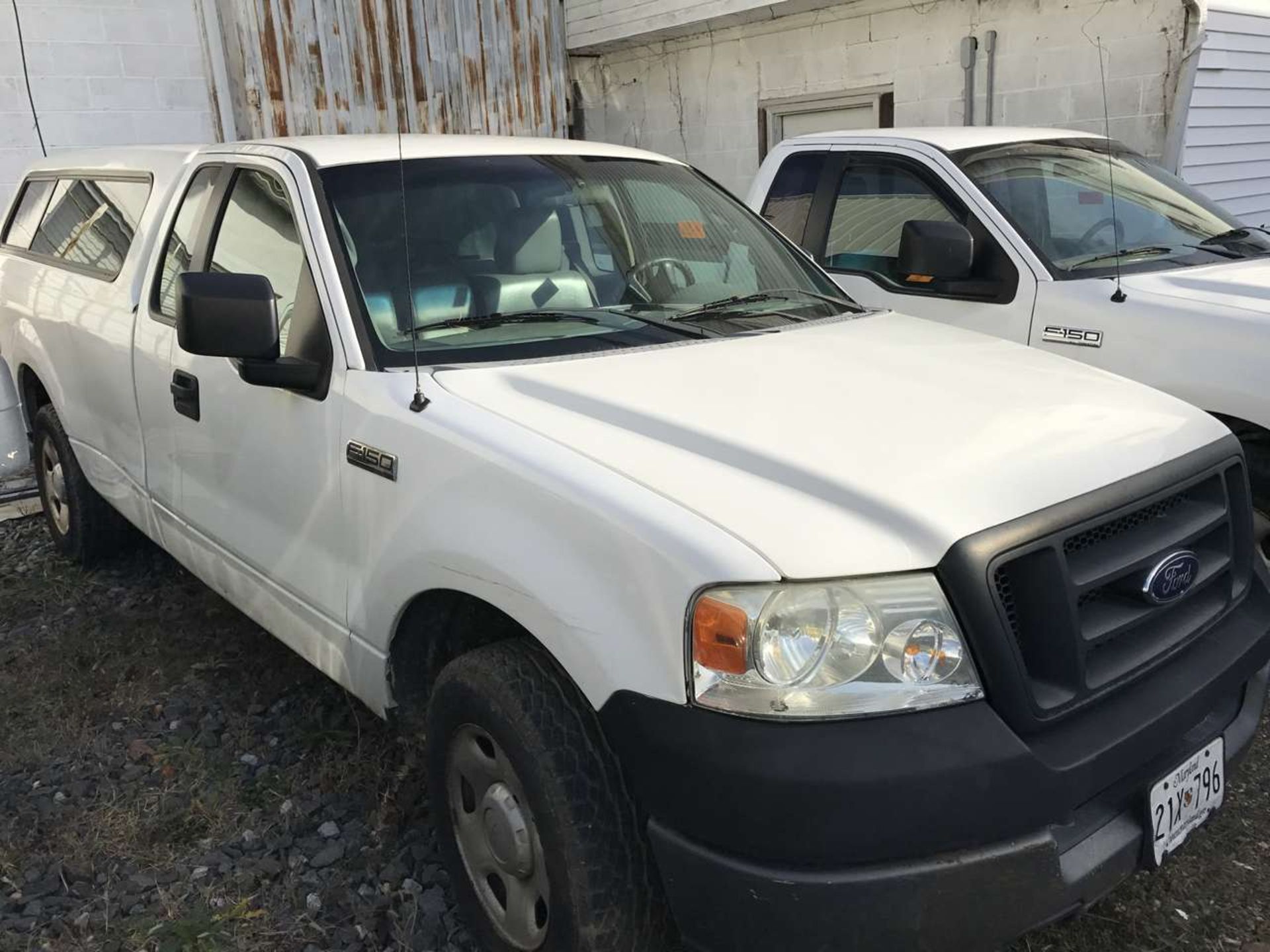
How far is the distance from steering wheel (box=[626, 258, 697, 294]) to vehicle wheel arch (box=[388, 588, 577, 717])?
1.15 meters

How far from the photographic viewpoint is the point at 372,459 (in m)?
2.56

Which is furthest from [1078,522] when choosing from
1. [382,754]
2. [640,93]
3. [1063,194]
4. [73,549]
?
[640,93]

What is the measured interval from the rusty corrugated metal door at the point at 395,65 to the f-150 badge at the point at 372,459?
22.3 feet

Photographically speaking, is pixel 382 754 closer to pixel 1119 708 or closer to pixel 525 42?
pixel 1119 708

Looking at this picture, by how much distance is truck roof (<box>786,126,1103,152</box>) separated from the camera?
193 inches

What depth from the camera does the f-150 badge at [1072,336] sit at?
4223 millimetres

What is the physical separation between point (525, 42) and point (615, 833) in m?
9.85

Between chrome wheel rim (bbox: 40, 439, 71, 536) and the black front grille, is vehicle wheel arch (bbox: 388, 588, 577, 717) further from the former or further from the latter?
chrome wheel rim (bbox: 40, 439, 71, 536)

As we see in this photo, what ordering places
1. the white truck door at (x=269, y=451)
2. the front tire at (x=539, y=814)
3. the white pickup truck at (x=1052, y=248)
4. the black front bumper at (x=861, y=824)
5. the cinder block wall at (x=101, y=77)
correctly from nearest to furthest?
the black front bumper at (x=861, y=824) → the front tire at (x=539, y=814) → the white truck door at (x=269, y=451) → the white pickup truck at (x=1052, y=248) → the cinder block wall at (x=101, y=77)

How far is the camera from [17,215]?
532 centimetres

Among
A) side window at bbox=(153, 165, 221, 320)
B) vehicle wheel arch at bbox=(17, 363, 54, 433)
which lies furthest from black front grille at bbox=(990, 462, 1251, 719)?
vehicle wheel arch at bbox=(17, 363, 54, 433)

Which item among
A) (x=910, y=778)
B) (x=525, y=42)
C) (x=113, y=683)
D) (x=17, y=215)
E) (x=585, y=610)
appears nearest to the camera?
(x=910, y=778)

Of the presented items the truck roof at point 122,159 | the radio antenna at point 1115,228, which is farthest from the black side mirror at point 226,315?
the radio antenna at point 1115,228

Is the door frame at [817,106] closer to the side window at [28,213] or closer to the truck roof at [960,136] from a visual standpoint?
the truck roof at [960,136]
